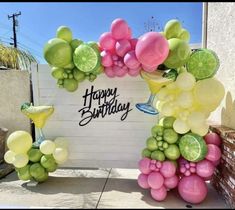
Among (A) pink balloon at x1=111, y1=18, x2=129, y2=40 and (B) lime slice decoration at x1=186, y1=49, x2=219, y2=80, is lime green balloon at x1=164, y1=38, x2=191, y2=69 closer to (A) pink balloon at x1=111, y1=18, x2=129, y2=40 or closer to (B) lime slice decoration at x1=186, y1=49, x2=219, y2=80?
(B) lime slice decoration at x1=186, y1=49, x2=219, y2=80

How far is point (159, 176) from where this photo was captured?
3.97m

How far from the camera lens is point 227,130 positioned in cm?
416

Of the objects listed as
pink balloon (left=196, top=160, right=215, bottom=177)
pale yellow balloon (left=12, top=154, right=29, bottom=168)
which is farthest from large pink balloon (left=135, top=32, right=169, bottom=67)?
pale yellow balloon (left=12, top=154, right=29, bottom=168)

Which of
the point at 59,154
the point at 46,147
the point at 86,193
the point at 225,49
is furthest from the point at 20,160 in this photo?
the point at 225,49

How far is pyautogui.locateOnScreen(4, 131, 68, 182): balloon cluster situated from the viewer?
4617mm

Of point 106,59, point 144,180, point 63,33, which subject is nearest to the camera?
point 144,180

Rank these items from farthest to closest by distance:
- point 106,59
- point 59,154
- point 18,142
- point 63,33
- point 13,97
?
point 13,97 < point 59,154 < point 18,142 < point 63,33 < point 106,59

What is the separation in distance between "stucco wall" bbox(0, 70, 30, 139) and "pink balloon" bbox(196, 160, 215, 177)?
3977 millimetres

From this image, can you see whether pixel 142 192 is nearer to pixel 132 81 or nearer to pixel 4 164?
pixel 132 81

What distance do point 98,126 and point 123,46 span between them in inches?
75.3

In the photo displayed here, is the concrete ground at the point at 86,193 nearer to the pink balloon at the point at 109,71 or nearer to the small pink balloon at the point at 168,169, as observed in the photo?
the small pink balloon at the point at 168,169

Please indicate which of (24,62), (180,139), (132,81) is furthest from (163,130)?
Answer: (24,62)

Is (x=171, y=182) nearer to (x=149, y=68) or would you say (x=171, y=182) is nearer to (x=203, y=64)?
(x=149, y=68)

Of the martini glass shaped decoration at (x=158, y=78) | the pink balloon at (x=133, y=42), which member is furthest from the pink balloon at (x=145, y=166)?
the pink balloon at (x=133, y=42)
